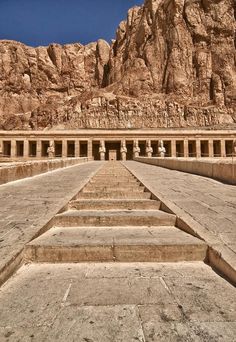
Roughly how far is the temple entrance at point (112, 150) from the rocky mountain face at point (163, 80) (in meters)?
14.9

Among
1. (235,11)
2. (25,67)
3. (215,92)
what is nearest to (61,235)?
(215,92)

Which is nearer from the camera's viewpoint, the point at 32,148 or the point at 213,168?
the point at 213,168

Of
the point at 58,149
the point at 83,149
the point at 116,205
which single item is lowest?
the point at 116,205

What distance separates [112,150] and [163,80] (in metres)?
32.4

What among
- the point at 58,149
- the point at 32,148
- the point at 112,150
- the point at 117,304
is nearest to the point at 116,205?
the point at 117,304

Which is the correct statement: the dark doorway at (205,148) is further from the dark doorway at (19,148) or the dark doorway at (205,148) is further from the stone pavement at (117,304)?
the stone pavement at (117,304)

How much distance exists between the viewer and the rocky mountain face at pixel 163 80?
6378cm

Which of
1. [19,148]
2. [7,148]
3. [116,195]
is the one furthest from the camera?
[19,148]

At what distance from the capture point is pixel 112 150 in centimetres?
4888

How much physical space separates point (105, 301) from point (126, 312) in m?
0.21

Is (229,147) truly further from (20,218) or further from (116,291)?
(116,291)

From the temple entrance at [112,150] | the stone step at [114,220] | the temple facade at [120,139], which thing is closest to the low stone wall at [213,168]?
the stone step at [114,220]

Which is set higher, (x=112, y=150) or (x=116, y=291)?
(x=112, y=150)

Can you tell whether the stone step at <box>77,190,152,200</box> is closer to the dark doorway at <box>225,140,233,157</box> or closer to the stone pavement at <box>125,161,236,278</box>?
the stone pavement at <box>125,161,236,278</box>
